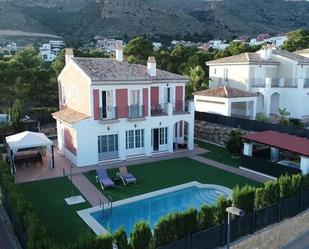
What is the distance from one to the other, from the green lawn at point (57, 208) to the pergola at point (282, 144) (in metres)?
12.6

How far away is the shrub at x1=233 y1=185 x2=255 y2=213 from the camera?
14719 millimetres

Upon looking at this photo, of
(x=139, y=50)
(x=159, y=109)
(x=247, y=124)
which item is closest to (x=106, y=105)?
(x=159, y=109)

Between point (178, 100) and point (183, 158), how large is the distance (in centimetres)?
569

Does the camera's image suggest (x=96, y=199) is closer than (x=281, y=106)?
Yes

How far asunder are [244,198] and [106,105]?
14.2 m

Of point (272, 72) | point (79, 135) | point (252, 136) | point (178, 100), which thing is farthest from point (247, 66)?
point (79, 135)

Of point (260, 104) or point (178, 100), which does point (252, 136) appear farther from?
point (260, 104)

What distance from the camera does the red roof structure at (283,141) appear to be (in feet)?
70.7

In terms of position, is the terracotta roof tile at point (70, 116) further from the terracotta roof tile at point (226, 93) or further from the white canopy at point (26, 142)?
the terracotta roof tile at point (226, 93)

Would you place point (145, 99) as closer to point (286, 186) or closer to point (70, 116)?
point (70, 116)

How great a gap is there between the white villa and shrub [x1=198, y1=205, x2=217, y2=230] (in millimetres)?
A: 13335

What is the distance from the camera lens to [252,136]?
24.9m

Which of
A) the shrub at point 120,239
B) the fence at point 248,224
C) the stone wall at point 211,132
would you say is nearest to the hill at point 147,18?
the stone wall at point 211,132

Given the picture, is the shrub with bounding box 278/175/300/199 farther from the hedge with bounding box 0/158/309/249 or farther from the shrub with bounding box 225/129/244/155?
the shrub with bounding box 225/129/244/155
